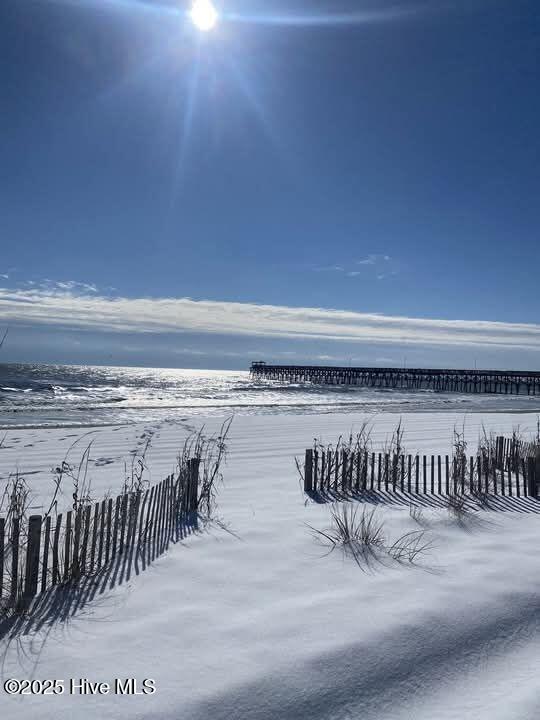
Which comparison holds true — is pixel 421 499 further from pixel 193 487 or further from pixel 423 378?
pixel 423 378

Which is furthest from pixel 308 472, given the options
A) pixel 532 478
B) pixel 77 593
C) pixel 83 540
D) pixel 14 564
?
pixel 14 564

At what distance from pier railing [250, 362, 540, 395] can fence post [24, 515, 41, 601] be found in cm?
4796

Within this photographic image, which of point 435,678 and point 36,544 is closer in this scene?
point 435,678

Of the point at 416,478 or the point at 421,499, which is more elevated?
the point at 416,478

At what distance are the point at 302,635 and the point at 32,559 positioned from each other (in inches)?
91.1

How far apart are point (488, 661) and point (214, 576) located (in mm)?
2400

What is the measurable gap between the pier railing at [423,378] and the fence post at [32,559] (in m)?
48.0

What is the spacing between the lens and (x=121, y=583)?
14.4 ft

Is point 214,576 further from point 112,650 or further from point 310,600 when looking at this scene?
point 112,650

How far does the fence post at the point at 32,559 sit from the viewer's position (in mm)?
3982

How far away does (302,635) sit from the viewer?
139 inches

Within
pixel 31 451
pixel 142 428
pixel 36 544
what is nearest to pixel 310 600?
pixel 36 544

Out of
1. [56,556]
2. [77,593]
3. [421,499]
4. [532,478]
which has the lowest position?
[77,593]

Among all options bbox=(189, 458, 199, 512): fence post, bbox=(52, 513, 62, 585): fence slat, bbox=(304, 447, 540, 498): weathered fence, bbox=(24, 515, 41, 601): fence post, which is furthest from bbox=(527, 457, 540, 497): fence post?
bbox=(24, 515, 41, 601): fence post
